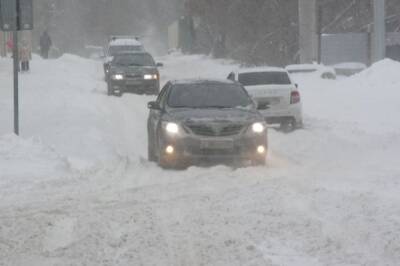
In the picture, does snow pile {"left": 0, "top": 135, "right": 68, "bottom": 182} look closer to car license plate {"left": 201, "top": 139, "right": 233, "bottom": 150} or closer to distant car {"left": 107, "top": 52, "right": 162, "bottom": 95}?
car license plate {"left": 201, "top": 139, "right": 233, "bottom": 150}

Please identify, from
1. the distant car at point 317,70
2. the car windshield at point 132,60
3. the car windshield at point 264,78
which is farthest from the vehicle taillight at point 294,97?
the distant car at point 317,70

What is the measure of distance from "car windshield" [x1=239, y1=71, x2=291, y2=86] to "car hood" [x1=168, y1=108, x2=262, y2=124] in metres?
6.24

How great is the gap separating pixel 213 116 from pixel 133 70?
57.6 ft

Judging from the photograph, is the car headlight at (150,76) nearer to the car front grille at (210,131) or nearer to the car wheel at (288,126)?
the car wheel at (288,126)

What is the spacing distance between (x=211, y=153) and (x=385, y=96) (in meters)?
14.3

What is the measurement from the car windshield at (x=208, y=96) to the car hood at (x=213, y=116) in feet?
1.41

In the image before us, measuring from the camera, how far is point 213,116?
14125mm

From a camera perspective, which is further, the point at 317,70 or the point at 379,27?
the point at 317,70

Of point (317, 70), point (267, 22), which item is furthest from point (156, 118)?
point (267, 22)

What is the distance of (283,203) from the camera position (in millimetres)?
10523

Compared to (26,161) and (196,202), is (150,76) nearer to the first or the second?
(26,161)

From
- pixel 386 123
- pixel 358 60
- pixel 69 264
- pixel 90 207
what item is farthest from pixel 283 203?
pixel 358 60

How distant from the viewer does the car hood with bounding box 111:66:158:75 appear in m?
31.2

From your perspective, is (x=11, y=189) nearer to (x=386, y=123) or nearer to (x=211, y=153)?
(x=211, y=153)
